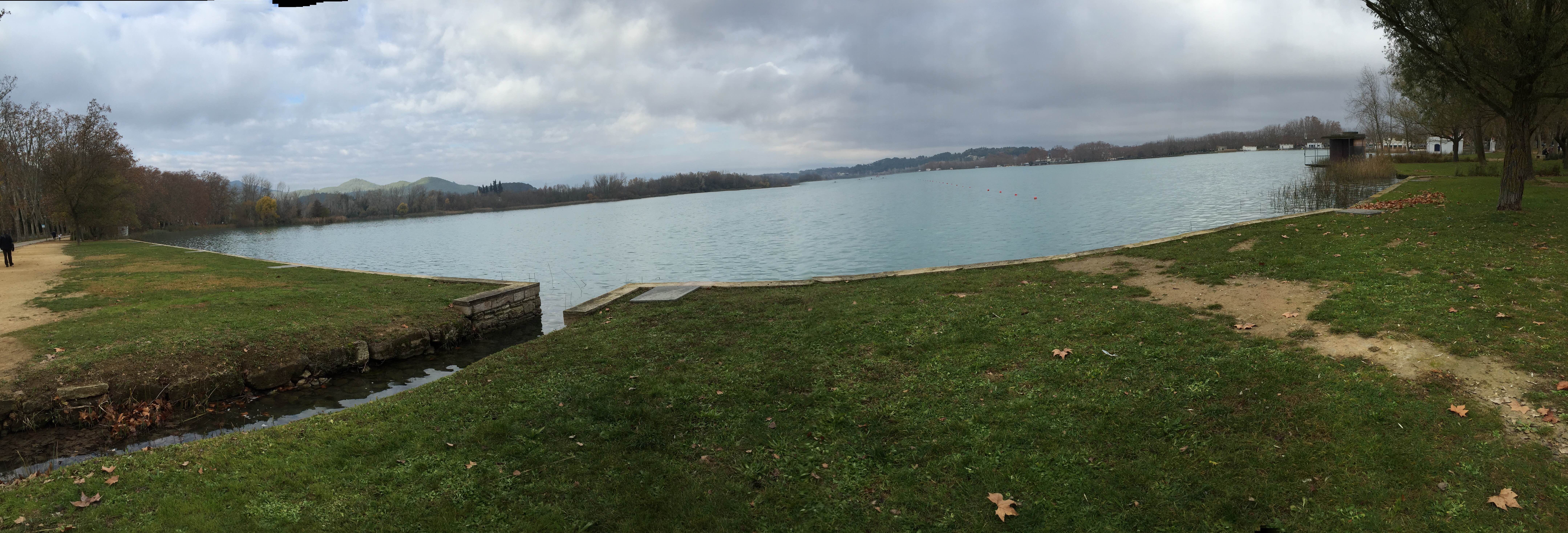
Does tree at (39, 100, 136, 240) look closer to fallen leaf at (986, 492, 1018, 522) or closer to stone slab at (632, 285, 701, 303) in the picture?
stone slab at (632, 285, 701, 303)

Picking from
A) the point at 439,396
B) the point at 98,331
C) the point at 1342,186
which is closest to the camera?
the point at 439,396

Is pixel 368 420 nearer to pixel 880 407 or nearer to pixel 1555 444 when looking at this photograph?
pixel 880 407

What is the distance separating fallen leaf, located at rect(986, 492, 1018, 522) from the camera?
456 centimetres

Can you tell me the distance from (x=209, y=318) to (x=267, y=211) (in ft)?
423

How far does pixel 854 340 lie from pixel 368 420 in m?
5.51

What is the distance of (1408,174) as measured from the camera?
131 feet

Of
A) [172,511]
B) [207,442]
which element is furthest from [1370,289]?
[207,442]

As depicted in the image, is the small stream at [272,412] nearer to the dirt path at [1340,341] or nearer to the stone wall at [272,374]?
the stone wall at [272,374]

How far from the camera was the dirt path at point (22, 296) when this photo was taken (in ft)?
30.5

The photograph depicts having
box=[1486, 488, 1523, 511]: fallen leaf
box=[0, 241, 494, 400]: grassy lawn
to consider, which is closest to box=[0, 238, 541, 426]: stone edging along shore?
box=[0, 241, 494, 400]: grassy lawn

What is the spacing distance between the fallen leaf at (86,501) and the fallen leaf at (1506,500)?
9.55m

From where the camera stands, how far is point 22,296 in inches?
579

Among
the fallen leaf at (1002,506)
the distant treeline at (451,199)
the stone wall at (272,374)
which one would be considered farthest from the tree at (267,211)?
the fallen leaf at (1002,506)

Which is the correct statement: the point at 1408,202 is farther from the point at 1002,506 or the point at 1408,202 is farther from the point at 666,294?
the point at 1002,506
